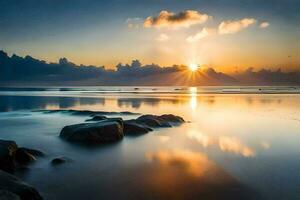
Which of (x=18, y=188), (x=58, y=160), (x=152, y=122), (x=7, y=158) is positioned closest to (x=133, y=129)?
(x=152, y=122)

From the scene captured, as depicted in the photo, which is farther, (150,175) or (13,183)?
(150,175)

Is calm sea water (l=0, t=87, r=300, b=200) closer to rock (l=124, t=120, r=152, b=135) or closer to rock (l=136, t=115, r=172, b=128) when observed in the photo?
rock (l=124, t=120, r=152, b=135)

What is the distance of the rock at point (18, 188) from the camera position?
8898mm

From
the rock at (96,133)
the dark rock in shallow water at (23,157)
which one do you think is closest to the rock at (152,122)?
the rock at (96,133)

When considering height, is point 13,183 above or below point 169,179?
above

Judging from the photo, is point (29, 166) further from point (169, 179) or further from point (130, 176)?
point (169, 179)

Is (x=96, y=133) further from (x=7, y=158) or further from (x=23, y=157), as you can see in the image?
(x=7, y=158)

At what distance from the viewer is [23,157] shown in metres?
14.1

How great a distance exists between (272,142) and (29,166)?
45.8 ft

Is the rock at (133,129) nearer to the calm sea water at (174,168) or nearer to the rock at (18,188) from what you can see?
the calm sea water at (174,168)

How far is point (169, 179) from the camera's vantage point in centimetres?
1175

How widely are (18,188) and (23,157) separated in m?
5.35

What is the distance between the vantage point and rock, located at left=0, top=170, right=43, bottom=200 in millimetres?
8898

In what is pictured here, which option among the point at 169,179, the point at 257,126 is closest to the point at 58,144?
the point at 169,179
